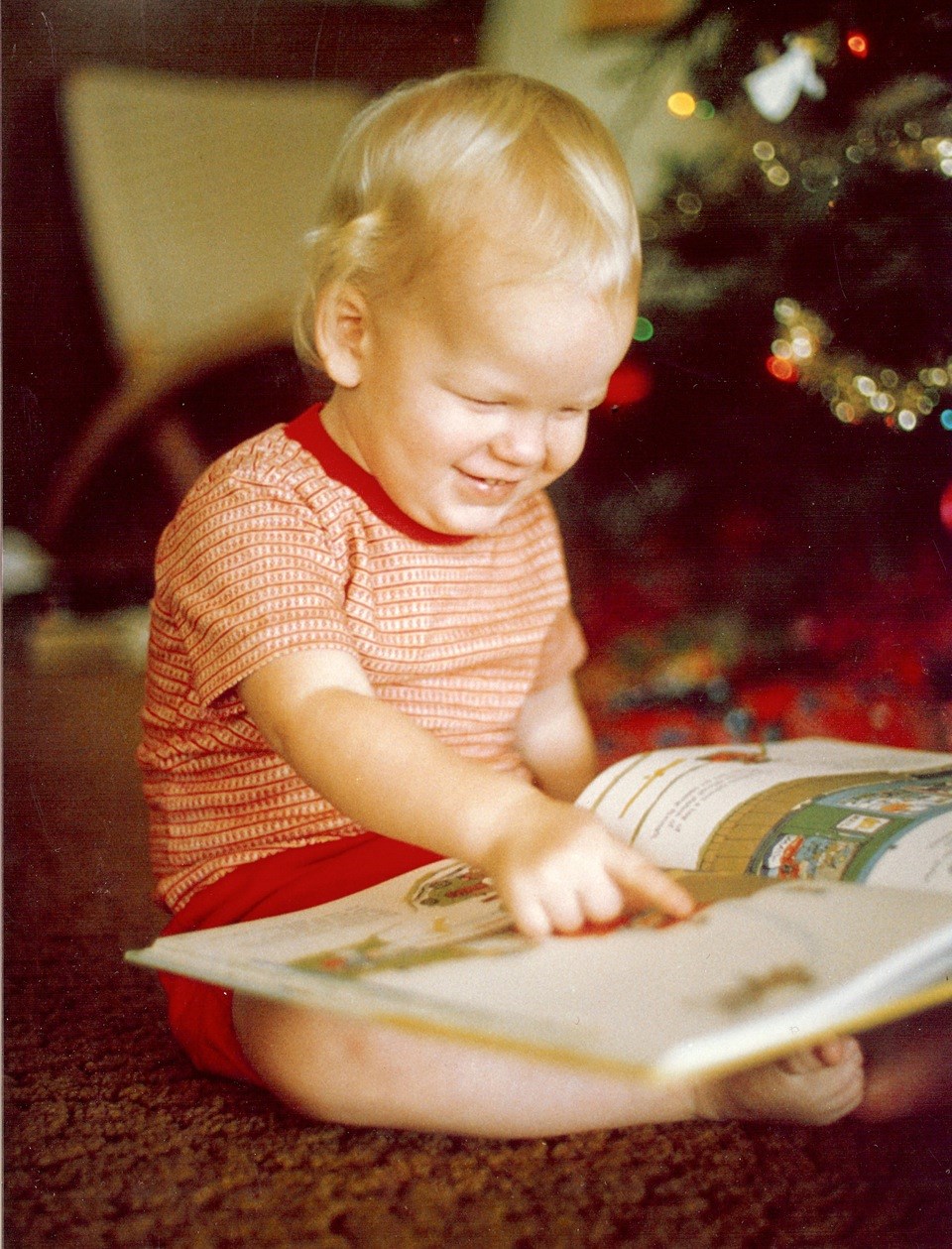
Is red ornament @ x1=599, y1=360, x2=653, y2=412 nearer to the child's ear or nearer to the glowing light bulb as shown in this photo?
the glowing light bulb

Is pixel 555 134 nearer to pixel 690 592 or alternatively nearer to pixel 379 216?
pixel 379 216

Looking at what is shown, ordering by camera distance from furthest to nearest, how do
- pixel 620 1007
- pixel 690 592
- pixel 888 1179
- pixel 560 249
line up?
1. pixel 690 592
2. pixel 560 249
3. pixel 888 1179
4. pixel 620 1007

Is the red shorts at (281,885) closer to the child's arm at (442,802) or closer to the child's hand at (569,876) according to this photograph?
the child's arm at (442,802)

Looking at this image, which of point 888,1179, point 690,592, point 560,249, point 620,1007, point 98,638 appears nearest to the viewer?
point 620,1007

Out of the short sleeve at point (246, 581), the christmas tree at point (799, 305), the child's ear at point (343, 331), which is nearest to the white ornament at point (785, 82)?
the christmas tree at point (799, 305)

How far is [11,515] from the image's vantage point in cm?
75

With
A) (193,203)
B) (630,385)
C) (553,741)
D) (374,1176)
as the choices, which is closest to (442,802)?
(374,1176)

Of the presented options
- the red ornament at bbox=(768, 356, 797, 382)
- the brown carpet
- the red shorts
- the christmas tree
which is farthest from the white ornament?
the brown carpet

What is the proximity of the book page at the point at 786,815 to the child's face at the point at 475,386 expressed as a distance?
19 centimetres

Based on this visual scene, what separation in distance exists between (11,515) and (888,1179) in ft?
1.94

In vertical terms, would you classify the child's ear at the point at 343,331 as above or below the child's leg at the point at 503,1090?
above

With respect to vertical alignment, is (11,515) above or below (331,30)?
below

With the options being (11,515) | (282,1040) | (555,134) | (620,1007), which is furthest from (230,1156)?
(555,134)

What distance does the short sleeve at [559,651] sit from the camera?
0.90m
